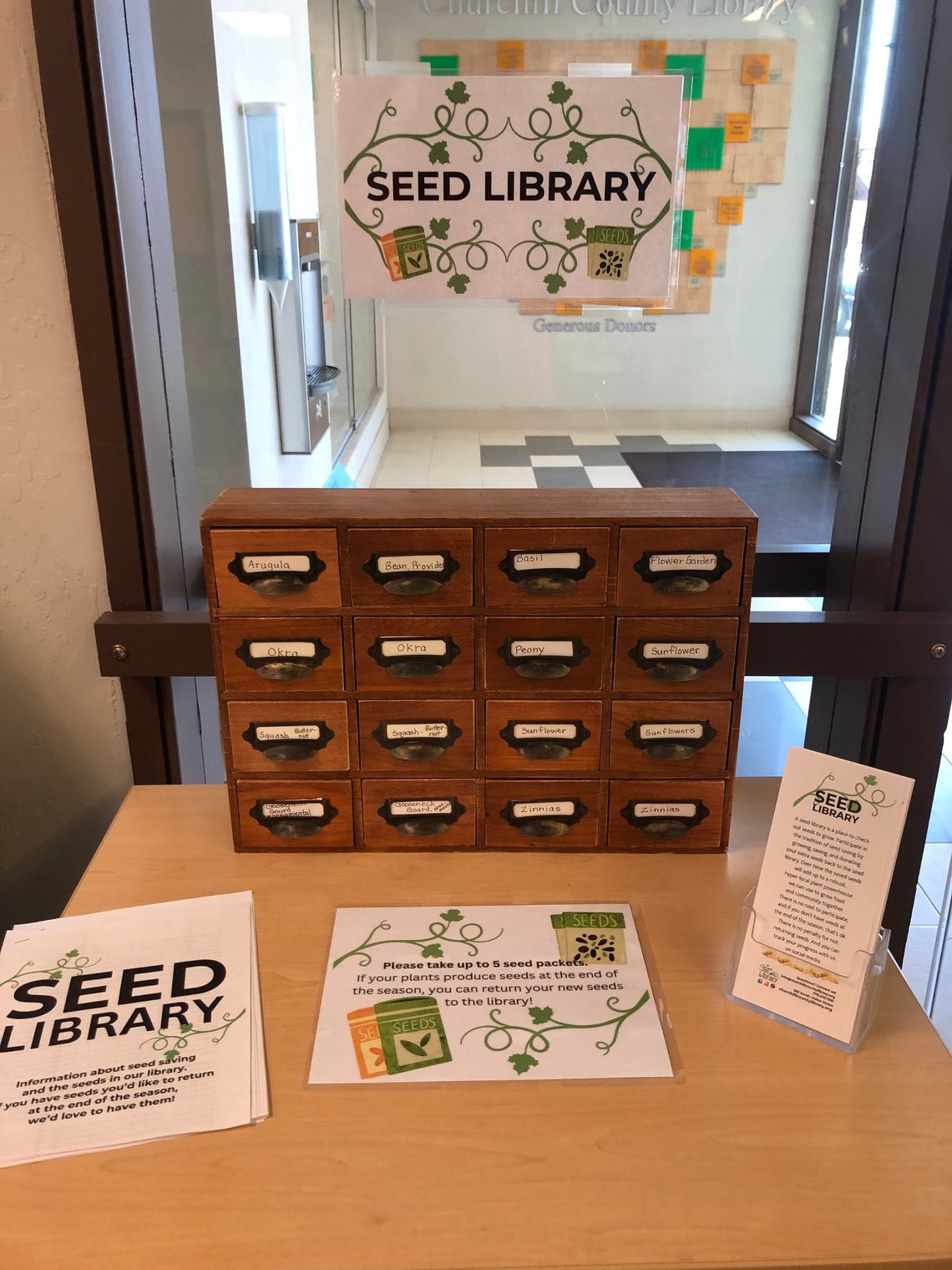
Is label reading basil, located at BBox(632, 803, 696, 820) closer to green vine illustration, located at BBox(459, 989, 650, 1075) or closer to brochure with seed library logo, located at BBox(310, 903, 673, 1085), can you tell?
brochure with seed library logo, located at BBox(310, 903, 673, 1085)

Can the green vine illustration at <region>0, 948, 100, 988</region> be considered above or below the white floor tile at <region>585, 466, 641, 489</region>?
below

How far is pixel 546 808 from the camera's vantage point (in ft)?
3.61

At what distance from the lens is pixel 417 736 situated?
3.52ft

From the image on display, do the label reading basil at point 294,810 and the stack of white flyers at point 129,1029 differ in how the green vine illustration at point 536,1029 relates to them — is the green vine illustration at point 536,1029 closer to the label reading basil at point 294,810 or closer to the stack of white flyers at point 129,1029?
the stack of white flyers at point 129,1029

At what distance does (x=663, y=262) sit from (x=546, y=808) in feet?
2.17

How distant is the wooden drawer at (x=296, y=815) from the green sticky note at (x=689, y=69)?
2.86 feet

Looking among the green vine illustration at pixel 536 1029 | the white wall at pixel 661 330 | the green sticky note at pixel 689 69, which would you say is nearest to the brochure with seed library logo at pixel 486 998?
the green vine illustration at pixel 536 1029

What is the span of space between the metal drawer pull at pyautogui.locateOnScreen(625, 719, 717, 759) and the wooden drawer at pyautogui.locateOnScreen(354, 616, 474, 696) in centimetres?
19

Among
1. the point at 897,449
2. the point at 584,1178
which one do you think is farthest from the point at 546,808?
the point at 897,449

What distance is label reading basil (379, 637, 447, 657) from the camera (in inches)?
40.7

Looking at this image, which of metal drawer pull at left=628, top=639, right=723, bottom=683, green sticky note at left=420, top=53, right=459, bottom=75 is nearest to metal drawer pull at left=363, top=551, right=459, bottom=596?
metal drawer pull at left=628, top=639, right=723, bottom=683

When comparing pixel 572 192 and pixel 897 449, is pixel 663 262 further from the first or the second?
pixel 897 449

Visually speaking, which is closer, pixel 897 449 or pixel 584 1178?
pixel 584 1178

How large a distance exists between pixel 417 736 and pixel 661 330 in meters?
0.60
